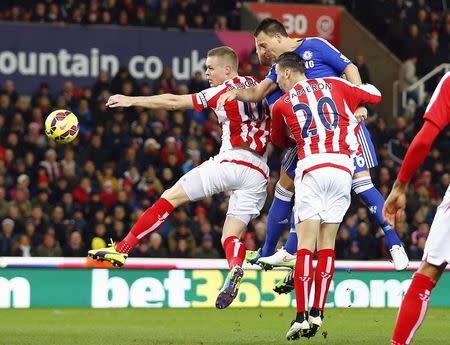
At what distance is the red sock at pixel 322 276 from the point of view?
9508 millimetres

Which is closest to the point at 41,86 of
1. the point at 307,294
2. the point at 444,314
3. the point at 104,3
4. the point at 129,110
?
the point at 129,110

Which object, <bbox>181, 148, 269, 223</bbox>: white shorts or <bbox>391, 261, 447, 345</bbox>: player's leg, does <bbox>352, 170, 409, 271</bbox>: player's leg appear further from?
<bbox>391, 261, 447, 345</bbox>: player's leg

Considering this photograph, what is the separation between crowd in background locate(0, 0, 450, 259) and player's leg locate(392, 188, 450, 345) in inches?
379

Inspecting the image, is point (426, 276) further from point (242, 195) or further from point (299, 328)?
point (242, 195)

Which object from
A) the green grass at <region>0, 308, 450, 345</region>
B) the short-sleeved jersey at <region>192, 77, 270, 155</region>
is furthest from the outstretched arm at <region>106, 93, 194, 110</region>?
the green grass at <region>0, 308, 450, 345</region>

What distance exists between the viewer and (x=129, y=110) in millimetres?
19484

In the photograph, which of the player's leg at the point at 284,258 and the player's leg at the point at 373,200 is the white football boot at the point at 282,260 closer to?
the player's leg at the point at 284,258

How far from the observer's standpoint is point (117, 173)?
18500 millimetres

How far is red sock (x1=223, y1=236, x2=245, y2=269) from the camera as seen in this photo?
10.5 m

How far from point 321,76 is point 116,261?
245cm

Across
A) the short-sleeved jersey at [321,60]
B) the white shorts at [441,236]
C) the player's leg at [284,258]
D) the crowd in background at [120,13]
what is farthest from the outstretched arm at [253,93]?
the crowd in background at [120,13]

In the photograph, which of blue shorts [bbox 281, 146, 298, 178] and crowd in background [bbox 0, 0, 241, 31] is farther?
crowd in background [bbox 0, 0, 241, 31]

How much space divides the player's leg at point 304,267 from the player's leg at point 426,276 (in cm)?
202

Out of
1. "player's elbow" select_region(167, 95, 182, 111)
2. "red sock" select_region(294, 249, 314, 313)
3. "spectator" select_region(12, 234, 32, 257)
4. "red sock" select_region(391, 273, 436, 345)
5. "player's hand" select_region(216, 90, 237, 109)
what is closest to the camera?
"red sock" select_region(391, 273, 436, 345)
